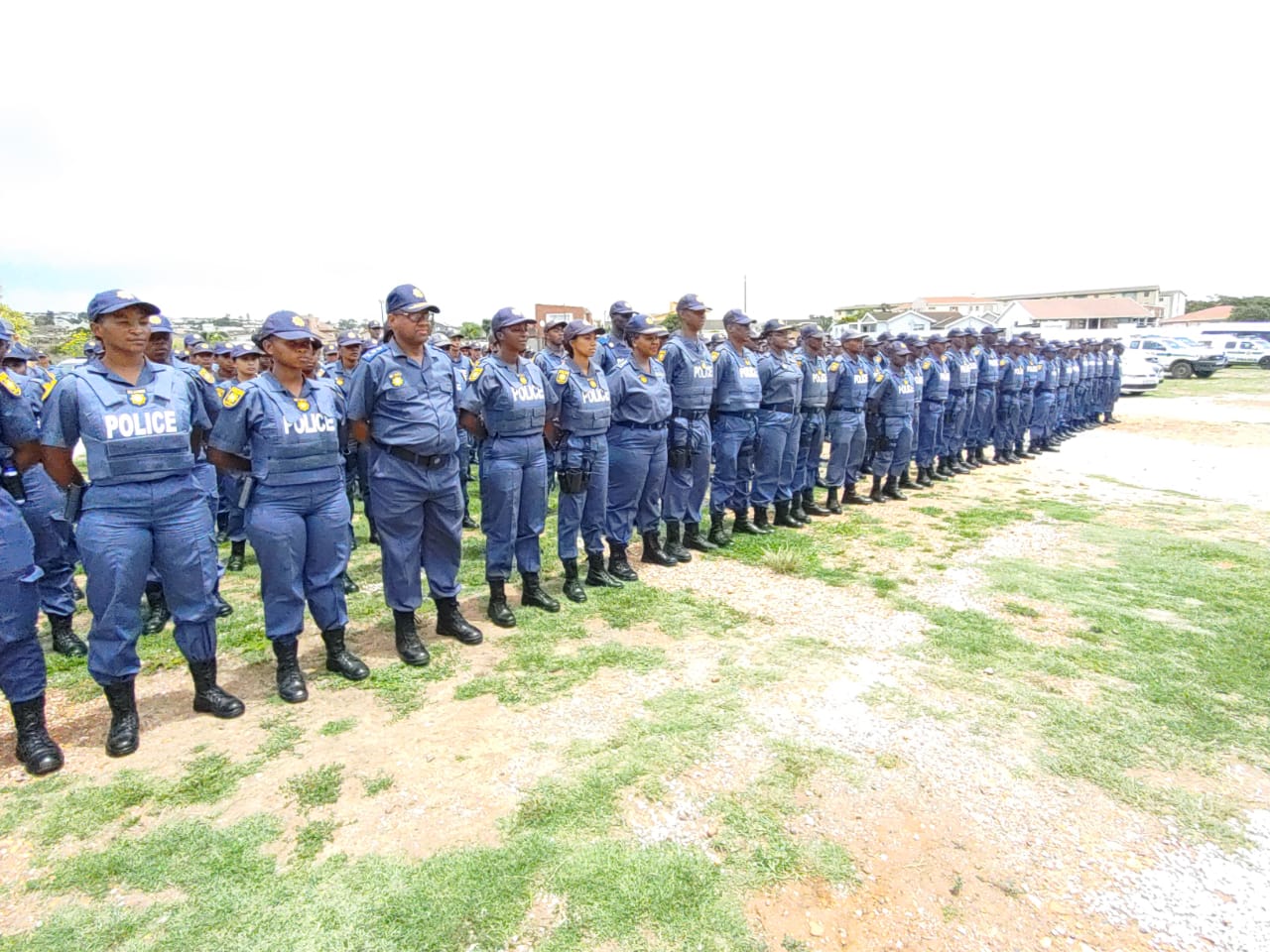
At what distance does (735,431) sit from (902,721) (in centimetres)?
360

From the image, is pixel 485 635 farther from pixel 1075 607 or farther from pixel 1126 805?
pixel 1075 607

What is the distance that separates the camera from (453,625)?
15.1 ft

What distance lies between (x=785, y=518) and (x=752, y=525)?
41 centimetres

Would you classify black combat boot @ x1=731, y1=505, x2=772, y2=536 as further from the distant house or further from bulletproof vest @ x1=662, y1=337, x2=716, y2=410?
the distant house

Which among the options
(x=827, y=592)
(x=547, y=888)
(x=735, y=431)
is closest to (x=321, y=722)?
(x=547, y=888)

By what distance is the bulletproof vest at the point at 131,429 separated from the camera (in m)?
3.14

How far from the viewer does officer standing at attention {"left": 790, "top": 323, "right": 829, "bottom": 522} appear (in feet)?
24.7

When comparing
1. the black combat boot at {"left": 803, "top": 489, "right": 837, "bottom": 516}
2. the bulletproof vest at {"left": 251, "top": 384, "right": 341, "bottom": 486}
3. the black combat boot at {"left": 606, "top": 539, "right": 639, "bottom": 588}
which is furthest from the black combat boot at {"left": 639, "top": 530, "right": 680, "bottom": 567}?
the bulletproof vest at {"left": 251, "top": 384, "right": 341, "bottom": 486}

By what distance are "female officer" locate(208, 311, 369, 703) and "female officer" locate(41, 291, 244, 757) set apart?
0.91 feet

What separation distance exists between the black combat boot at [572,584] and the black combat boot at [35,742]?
297 centimetres

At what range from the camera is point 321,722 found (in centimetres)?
358

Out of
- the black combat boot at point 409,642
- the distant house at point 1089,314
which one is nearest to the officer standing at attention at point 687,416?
the black combat boot at point 409,642

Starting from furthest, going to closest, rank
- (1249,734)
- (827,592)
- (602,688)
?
(827,592) < (602,688) < (1249,734)

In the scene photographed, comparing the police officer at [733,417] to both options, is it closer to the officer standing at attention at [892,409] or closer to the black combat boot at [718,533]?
the black combat boot at [718,533]
